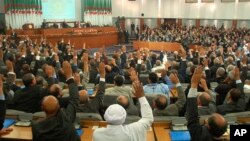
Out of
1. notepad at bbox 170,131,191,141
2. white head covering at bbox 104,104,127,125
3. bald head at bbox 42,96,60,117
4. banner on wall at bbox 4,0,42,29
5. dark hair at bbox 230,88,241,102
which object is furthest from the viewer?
banner on wall at bbox 4,0,42,29

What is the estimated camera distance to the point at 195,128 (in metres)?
3.35

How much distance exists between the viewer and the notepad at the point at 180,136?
13.2ft

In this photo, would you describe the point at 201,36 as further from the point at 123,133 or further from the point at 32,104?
the point at 123,133

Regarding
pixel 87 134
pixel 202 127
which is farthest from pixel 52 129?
pixel 202 127

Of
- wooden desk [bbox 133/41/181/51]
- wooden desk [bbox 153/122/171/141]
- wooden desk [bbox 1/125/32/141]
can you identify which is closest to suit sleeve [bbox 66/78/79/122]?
wooden desk [bbox 1/125/32/141]

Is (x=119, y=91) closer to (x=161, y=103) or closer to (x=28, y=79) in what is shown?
(x=161, y=103)

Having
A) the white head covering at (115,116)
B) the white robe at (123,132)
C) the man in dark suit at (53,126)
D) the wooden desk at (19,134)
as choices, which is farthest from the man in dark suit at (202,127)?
the wooden desk at (19,134)

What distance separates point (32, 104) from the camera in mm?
5359

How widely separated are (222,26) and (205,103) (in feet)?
70.3

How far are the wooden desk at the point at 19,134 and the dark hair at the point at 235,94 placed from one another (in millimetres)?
3320

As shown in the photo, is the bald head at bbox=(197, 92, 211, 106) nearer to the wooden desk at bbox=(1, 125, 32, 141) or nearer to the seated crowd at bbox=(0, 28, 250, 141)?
the seated crowd at bbox=(0, 28, 250, 141)

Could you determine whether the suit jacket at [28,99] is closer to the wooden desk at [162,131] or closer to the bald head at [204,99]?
the wooden desk at [162,131]

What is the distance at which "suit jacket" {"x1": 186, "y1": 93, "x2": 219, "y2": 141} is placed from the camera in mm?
3224

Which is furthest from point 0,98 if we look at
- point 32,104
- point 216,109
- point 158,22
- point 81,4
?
point 158,22
